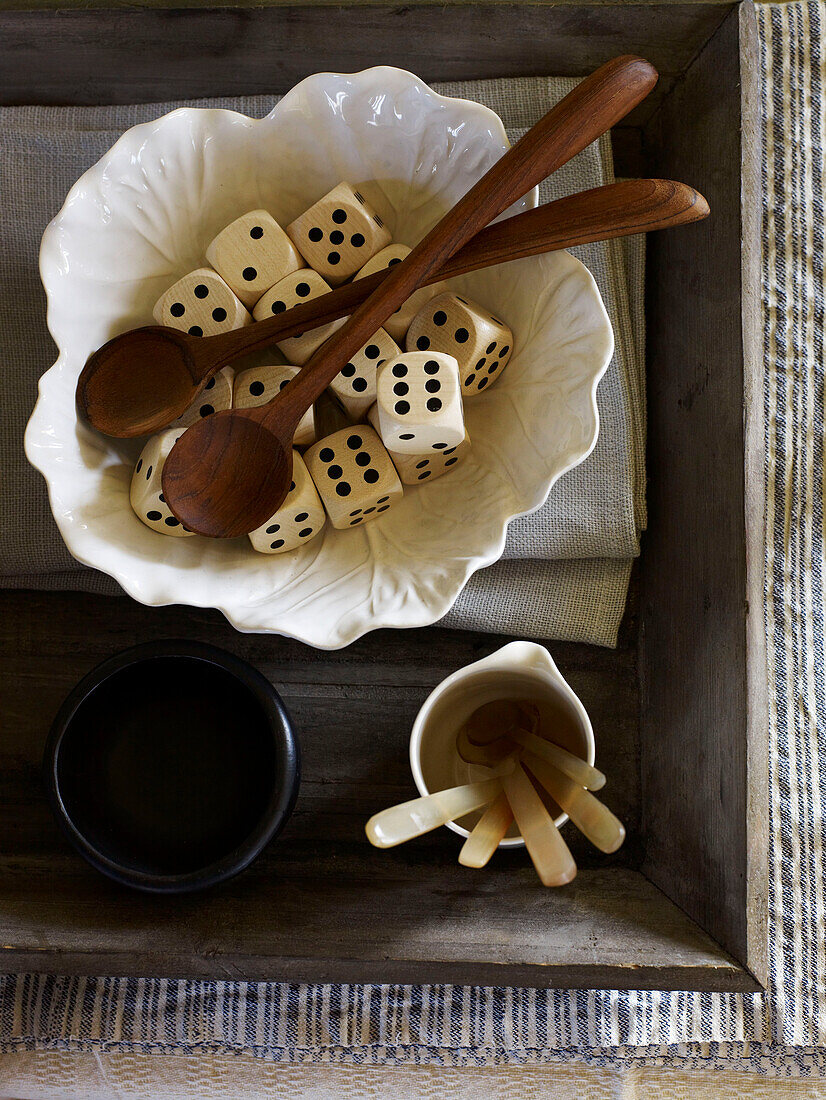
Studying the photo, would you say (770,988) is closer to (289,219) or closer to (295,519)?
(295,519)

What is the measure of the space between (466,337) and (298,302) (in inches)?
4.7

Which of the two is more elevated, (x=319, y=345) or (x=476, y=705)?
(x=319, y=345)

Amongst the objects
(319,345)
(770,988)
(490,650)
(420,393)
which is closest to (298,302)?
(319,345)

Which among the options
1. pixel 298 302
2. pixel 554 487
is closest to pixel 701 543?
pixel 554 487

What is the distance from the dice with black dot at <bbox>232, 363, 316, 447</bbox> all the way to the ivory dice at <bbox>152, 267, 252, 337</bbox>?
34 millimetres

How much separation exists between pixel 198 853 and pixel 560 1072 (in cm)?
39

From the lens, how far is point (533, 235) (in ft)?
1.78

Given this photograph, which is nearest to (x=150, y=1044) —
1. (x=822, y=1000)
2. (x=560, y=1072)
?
(x=560, y=1072)

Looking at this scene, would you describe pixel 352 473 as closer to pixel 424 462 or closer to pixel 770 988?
pixel 424 462

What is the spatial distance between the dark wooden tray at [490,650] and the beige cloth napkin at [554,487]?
2cm

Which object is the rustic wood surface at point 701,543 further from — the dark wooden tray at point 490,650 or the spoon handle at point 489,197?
the spoon handle at point 489,197

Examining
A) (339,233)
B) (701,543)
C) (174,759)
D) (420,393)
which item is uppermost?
(339,233)

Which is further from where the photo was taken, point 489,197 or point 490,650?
point 490,650

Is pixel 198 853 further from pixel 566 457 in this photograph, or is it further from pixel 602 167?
pixel 602 167
